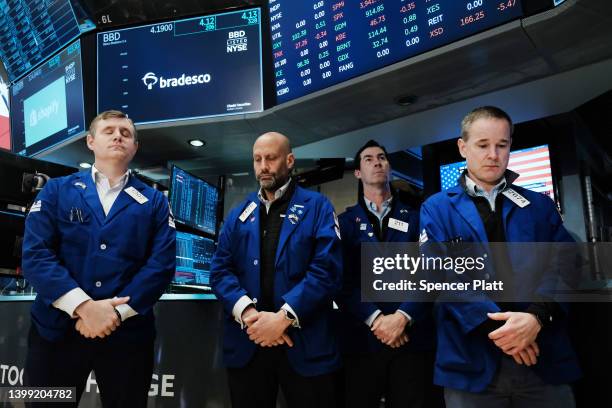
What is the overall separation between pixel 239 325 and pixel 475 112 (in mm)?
1259

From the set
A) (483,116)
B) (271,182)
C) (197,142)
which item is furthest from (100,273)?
(197,142)

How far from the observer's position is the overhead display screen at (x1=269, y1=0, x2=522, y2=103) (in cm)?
277

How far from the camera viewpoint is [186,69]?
3.92 metres

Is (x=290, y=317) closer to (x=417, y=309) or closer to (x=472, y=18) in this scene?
(x=417, y=309)

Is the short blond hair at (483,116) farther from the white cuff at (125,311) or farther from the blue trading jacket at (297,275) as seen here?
the white cuff at (125,311)

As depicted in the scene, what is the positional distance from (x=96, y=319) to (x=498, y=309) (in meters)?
1.41

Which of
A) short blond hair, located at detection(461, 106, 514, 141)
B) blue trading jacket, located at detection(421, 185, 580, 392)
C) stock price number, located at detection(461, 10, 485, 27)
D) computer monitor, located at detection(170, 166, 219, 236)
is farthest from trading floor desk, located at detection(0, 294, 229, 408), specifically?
stock price number, located at detection(461, 10, 485, 27)

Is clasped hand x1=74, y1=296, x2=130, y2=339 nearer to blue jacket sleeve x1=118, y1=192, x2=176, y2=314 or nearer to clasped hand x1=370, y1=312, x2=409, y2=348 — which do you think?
blue jacket sleeve x1=118, y1=192, x2=176, y2=314

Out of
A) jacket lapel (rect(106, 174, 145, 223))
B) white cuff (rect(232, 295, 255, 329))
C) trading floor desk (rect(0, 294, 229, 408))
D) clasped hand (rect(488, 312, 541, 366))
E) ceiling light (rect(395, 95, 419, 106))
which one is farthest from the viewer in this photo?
ceiling light (rect(395, 95, 419, 106))

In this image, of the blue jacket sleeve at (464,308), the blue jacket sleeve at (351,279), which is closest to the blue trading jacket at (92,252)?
the blue jacket sleeve at (351,279)

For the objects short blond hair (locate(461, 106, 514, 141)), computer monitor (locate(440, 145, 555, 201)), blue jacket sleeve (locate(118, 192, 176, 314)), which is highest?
computer monitor (locate(440, 145, 555, 201))

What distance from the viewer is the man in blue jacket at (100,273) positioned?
1901mm

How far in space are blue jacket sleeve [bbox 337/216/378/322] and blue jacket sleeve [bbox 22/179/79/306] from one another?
1.17 meters

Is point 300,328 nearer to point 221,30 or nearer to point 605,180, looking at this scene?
point 221,30
